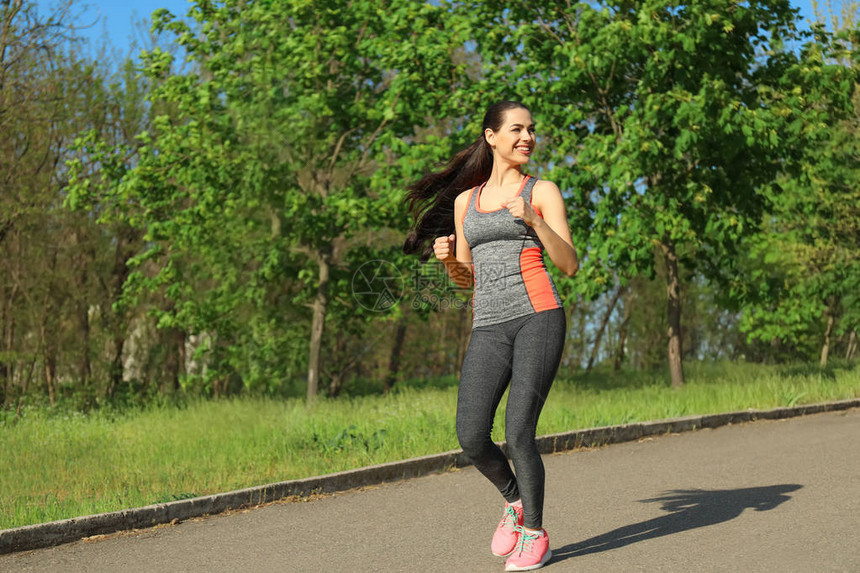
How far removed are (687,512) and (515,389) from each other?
2123mm

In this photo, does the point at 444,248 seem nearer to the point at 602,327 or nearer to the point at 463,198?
the point at 463,198

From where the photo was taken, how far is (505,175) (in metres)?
4.71

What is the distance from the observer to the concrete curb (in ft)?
17.9

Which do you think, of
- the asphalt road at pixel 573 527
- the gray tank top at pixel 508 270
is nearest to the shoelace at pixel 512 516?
the asphalt road at pixel 573 527

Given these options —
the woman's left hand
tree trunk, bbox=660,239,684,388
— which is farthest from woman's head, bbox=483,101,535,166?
tree trunk, bbox=660,239,684,388

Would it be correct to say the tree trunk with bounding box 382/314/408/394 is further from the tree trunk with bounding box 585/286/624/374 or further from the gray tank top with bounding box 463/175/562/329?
the gray tank top with bounding box 463/175/562/329

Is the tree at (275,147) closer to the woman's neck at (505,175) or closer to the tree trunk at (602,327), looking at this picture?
the tree trunk at (602,327)

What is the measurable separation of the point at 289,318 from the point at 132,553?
1147cm

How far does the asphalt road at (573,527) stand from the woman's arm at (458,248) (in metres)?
1.51

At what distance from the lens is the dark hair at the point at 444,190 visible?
509 cm

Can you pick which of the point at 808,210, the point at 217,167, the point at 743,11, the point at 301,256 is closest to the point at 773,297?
the point at 808,210

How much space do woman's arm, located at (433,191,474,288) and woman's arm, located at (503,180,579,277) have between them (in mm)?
496

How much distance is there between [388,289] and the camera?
52.7ft

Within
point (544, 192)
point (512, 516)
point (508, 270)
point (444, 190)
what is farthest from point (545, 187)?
point (512, 516)
